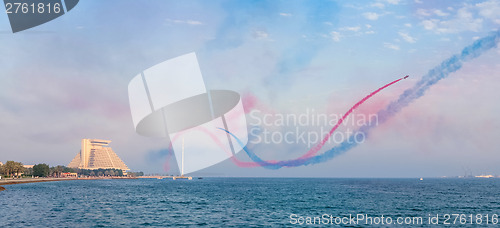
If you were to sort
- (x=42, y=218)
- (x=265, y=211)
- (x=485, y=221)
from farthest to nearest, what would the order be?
1. (x=265, y=211)
2. (x=485, y=221)
3. (x=42, y=218)

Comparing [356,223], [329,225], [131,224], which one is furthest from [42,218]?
[356,223]

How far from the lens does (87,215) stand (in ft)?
227

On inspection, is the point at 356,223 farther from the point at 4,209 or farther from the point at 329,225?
the point at 4,209

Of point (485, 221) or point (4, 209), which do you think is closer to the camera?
point (485, 221)

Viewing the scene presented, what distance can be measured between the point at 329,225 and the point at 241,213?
781 inches

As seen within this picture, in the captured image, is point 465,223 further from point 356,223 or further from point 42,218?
point 42,218

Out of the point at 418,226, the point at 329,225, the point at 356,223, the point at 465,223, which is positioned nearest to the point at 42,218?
the point at 329,225

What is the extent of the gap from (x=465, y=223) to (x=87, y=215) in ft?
202

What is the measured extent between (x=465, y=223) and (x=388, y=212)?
56.6ft

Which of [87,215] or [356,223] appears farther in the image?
[87,215]

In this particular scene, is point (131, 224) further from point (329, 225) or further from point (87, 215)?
point (329, 225)

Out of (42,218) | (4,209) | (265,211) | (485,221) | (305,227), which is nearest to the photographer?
(305,227)

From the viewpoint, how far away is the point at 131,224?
5950cm

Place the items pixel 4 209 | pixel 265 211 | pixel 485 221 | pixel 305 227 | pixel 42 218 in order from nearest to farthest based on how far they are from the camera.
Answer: pixel 305 227
pixel 42 218
pixel 485 221
pixel 4 209
pixel 265 211
